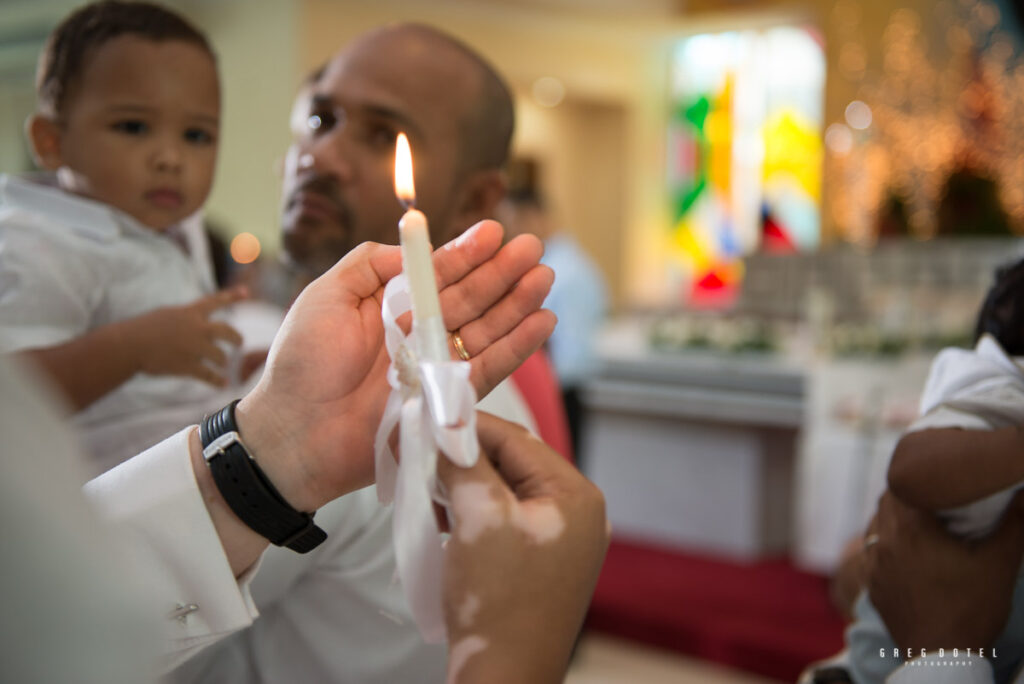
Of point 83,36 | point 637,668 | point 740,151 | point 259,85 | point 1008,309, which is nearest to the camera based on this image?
point 1008,309

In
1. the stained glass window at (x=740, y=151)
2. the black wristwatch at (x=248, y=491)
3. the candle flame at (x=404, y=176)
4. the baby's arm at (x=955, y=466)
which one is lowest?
the stained glass window at (x=740, y=151)

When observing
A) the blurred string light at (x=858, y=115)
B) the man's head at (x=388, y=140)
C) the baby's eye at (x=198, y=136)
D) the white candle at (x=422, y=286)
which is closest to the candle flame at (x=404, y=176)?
the white candle at (x=422, y=286)

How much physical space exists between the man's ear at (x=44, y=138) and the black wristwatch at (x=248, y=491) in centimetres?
61

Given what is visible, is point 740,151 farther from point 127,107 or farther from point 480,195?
point 127,107

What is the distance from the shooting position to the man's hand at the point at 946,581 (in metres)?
1.03

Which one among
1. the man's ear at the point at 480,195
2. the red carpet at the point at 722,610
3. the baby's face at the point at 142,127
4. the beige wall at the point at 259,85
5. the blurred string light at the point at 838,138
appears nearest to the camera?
the baby's face at the point at 142,127

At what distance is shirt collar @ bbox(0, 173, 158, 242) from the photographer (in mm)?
1230

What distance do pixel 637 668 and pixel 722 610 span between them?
473mm

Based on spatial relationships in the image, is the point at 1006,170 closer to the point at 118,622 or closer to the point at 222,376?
the point at 222,376

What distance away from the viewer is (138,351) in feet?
3.77

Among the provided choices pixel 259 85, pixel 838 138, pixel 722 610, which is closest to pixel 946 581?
pixel 722 610

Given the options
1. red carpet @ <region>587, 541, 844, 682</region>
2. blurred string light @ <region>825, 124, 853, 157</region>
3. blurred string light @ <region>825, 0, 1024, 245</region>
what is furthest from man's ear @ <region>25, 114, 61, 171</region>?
blurred string light @ <region>825, 124, 853, 157</region>

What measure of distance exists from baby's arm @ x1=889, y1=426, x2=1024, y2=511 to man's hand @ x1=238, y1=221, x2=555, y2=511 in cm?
43

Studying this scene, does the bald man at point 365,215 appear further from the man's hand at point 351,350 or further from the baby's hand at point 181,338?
the baby's hand at point 181,338
